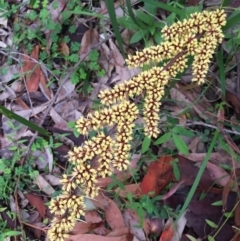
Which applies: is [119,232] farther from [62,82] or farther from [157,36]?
[157,36]

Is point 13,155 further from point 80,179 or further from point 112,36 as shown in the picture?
point 80,179

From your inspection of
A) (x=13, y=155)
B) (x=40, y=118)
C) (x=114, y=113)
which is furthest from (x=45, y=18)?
(x=114, y=113)

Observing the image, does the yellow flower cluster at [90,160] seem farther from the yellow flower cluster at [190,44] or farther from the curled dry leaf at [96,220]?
the curled dry leaf at [96,220]

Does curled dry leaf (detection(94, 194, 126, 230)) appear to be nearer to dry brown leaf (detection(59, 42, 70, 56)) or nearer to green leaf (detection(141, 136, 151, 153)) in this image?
green leaf (detection(141, 136, 151, 153))

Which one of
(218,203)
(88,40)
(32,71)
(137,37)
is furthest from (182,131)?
(32,71)

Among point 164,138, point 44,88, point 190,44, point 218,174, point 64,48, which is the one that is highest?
point 190,44

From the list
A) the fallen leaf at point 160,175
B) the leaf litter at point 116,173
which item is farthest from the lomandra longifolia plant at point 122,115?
the fallen leaf at point 160,175
